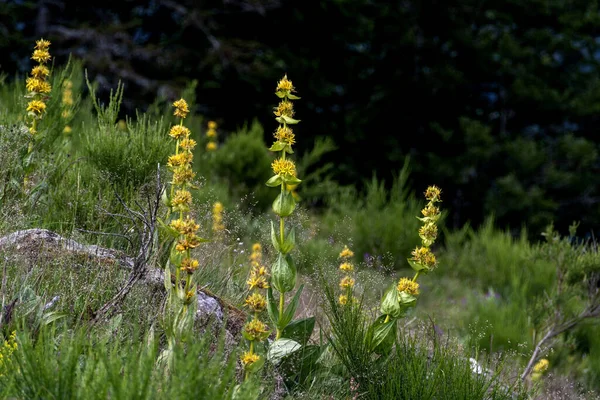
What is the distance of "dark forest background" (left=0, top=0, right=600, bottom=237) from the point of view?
9961 millimetres

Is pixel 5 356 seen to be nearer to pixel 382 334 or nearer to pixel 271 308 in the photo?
pixel 271 308

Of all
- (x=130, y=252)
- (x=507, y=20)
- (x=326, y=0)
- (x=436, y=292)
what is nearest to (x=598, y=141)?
(x=507, y=20)

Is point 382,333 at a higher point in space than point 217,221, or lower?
higher

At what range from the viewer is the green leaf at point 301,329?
2.74 meters

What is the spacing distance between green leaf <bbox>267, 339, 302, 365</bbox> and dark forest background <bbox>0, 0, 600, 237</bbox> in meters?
6.78

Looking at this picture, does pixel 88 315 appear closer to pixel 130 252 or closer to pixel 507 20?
pixel 130 252

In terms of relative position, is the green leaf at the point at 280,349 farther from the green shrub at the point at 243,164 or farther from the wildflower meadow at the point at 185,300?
the green shrub at the point at 243,164

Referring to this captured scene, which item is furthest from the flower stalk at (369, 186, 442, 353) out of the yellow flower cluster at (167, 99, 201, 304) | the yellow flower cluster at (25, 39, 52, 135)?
the yellow flower cluster at (25, 39, 52, 135)

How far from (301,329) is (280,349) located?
22 centimetres

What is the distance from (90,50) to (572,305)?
7.20 m

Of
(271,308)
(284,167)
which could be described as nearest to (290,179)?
(284,167)

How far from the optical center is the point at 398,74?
1290 centimetres

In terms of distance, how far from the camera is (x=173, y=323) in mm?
2289

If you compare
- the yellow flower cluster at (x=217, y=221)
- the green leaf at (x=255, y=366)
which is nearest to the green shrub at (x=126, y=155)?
the yellow flower cluster at (x=217, y=221)
